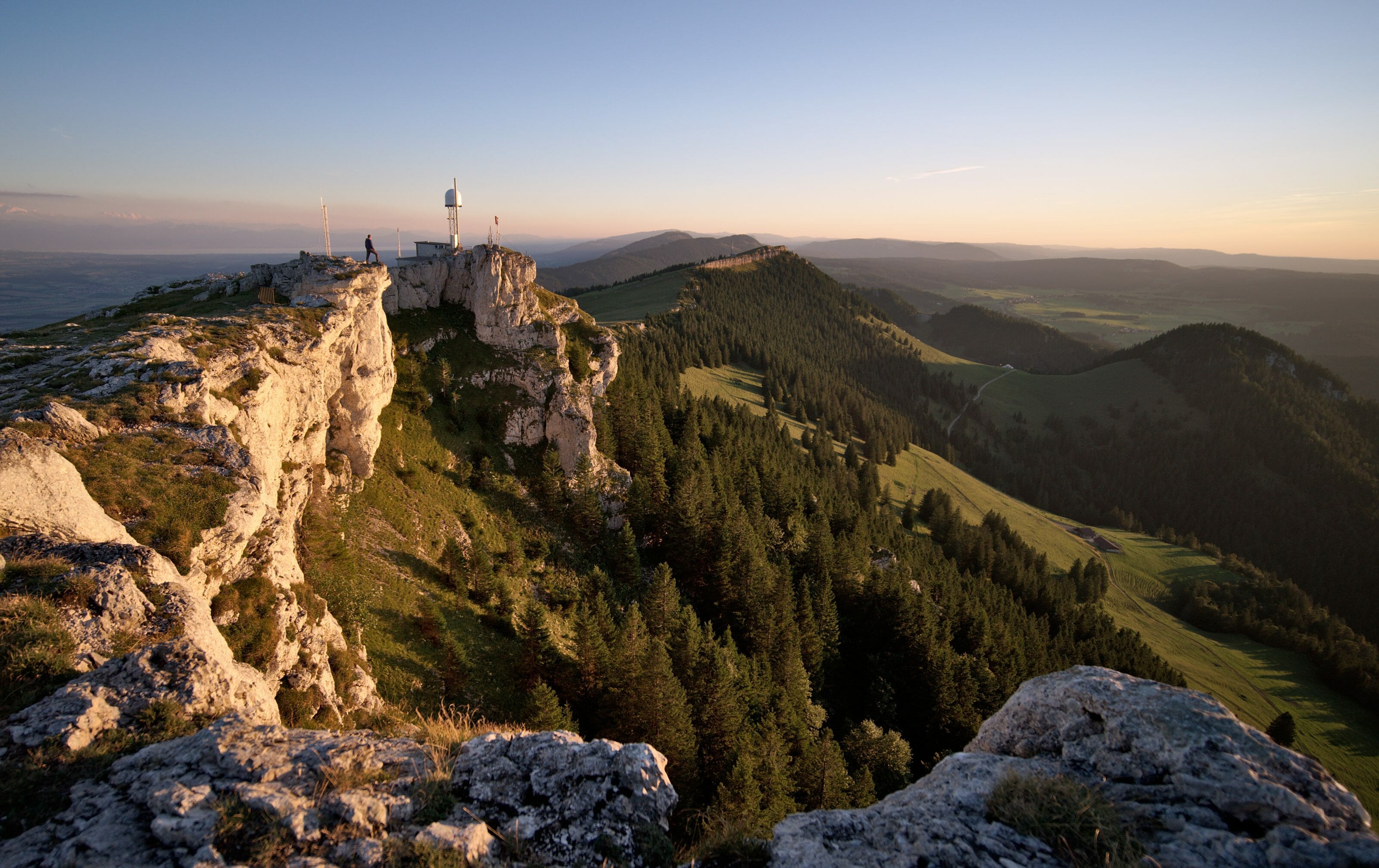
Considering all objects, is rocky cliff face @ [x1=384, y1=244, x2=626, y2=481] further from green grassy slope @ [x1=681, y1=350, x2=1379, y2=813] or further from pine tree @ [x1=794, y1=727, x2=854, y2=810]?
green grassy slope @ [x1=681, y1=350, x2=1379, y2=813]

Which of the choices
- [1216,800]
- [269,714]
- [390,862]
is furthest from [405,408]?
[1216,800]

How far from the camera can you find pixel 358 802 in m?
8.55

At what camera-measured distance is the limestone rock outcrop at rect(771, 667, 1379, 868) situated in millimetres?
7715

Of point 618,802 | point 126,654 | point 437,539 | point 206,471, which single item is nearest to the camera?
point 618,802

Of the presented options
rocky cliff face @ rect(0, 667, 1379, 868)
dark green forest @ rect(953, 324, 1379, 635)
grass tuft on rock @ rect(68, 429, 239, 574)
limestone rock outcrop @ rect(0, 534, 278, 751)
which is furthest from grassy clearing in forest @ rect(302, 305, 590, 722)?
dark green forest @ rect(953, 324, 1379, 635)

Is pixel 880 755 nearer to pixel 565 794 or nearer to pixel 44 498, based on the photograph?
pixel 565 794

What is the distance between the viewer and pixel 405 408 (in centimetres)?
4084

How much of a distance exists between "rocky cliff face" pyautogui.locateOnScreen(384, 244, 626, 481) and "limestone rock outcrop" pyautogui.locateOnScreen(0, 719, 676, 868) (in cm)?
3724

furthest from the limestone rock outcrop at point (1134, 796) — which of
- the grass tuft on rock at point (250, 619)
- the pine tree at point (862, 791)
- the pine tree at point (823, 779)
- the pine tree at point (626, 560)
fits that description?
the pine tree at point (626, 560)

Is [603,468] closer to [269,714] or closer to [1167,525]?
[269,714]

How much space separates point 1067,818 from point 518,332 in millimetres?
47316

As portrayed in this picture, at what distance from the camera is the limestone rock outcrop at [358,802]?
762 centimetres

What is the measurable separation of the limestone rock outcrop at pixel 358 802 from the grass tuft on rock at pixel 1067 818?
5999mm

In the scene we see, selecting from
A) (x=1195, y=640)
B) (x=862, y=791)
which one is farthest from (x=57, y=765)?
(x=1195, y=640)
